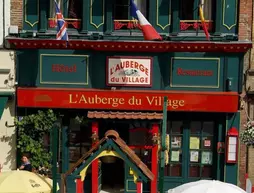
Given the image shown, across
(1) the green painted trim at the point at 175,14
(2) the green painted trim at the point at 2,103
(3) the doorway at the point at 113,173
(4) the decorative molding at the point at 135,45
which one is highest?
(1) the green painted trim at the point at 175,14

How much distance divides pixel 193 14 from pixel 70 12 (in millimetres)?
3858

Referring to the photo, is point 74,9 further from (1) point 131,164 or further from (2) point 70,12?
(1) point 131,164

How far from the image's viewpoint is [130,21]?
16453 mm

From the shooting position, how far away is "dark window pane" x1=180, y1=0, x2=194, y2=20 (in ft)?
54.3

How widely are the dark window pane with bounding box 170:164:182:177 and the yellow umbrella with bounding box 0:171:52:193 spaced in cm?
648

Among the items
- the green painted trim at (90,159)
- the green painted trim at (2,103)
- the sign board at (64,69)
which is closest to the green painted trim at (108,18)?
the sign board at (64,69)

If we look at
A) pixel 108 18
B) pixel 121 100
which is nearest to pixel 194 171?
pixel 121 100

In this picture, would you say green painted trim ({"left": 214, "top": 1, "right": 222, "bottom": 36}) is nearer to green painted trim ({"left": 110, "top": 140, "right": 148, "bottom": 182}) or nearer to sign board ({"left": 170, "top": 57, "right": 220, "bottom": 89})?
sign board ({"left": 170, "top": 57, "right": 220, "bottom": 89})

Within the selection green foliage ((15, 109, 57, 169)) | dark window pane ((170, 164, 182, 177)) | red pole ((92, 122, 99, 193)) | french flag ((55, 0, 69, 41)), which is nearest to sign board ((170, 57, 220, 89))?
dark window pane ((170, 164, 182, 177))

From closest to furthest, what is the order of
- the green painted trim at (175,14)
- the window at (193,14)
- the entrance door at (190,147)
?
the green painted trim at (175,14), the window at (193,14), the entrance door at (190,147)

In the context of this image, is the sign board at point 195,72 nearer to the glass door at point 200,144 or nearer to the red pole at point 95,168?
the glass door at point 200,144

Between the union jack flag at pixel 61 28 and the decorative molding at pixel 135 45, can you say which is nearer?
the union jack flag at pixel 61 28

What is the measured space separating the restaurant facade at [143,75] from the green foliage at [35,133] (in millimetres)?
396

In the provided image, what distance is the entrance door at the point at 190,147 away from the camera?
1680 centimetres
